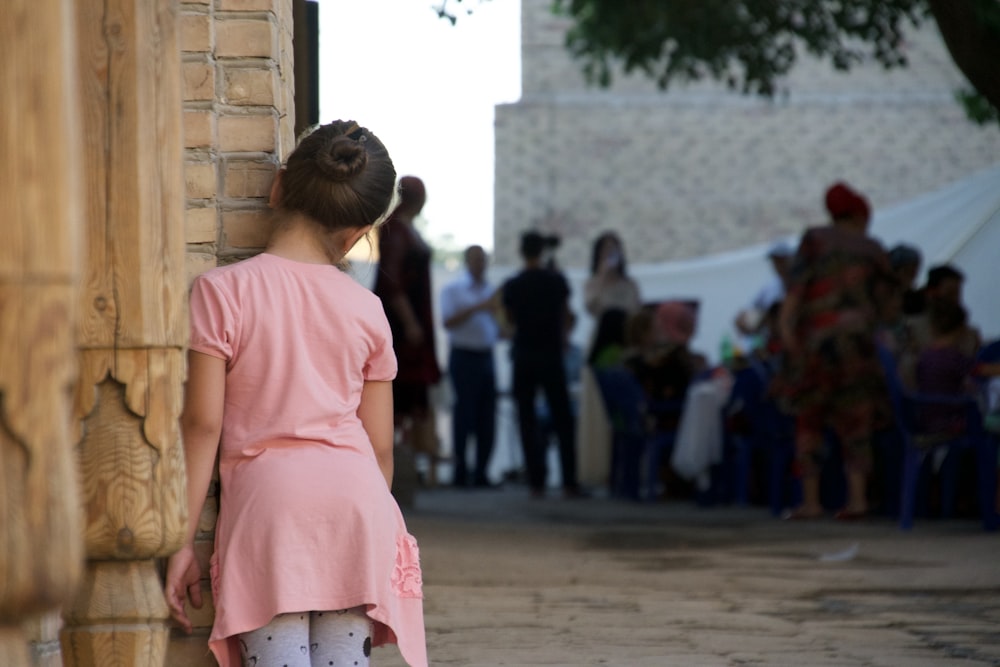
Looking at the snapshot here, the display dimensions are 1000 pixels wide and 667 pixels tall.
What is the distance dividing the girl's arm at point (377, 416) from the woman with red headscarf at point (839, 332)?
5.60 meters

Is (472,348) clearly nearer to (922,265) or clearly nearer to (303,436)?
(922,265)

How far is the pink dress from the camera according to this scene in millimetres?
2820

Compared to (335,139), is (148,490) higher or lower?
lower

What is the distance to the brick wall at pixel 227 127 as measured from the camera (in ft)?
10.6

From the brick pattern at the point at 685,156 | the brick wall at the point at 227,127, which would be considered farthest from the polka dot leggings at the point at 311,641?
the brick pattern at the point at 685,156

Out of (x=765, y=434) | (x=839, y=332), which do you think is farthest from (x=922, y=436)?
(x=765, y=434)

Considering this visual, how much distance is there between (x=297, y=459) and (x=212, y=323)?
29cm

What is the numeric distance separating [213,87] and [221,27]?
0.45 feet

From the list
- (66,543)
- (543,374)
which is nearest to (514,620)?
(66,543)

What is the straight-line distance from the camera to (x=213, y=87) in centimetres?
324

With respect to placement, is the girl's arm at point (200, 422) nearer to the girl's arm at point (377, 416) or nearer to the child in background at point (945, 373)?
the girl's arm at point (377, 416)

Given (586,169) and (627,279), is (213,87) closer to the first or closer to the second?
(627,279)

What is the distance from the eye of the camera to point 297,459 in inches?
112

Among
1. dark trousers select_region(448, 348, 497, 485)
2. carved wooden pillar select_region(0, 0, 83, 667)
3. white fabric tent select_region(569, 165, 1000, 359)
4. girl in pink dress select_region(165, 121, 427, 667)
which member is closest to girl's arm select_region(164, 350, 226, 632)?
girl in pink dress select_region(165, 121, 427, 667)
